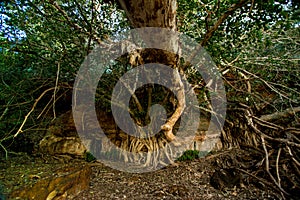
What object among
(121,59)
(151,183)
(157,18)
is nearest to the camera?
(157,18)

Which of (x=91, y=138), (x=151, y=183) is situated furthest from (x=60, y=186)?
(x=91, y=138)

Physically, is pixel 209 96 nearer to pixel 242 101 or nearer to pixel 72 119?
pixel 242 101

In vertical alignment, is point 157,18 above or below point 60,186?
above

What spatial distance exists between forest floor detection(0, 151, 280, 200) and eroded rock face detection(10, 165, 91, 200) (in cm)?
7

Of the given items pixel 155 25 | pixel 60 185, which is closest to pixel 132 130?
pixel 60 185

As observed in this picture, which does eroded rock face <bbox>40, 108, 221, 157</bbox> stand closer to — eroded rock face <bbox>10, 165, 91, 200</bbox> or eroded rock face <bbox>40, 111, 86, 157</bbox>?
eroded rock face <bbox>40, 111, 86, 157</bbox>

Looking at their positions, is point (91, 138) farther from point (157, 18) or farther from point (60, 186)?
point (157, 18)

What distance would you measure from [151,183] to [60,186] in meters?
0.86

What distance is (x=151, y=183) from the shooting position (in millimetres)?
2000

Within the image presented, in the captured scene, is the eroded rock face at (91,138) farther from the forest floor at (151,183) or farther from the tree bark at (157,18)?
the tree bark at (157,18)

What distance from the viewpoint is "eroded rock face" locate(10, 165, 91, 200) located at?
133cm

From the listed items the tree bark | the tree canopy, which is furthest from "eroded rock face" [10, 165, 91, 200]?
the tree bark

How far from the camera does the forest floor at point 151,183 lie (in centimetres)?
165

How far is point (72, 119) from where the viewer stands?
295 centimetres
